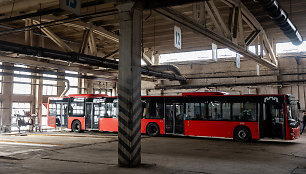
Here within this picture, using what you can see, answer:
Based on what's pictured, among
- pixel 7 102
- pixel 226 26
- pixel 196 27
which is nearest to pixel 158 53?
pixel 7 102

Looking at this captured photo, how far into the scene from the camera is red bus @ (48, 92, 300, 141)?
47.9ft

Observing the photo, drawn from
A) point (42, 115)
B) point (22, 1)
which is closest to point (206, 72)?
point (42, 115)

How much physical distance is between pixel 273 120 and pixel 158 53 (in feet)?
48.3

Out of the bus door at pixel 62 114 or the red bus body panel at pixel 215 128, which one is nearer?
the red bus body panel at pixel 215 128

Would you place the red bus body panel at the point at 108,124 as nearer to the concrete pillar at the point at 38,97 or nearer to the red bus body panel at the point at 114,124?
the red bus body panel at the point at 114,124

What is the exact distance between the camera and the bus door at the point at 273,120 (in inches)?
564

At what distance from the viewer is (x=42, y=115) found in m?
24.3

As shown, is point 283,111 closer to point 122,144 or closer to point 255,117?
point 255,117

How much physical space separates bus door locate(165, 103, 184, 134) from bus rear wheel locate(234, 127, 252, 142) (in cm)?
331

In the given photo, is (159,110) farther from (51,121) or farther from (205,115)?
(51,121)

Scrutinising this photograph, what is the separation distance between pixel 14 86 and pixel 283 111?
62.7ft

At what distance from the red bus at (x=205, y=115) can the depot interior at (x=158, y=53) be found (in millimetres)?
2266

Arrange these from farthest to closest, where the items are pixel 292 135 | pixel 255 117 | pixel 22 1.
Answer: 1. pixel 255 117
2. pixel 292 135
3. pixel 22 1

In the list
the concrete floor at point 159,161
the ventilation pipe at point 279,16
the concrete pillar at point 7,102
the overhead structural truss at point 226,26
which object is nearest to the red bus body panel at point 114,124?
the concrete floor at point 159,161
